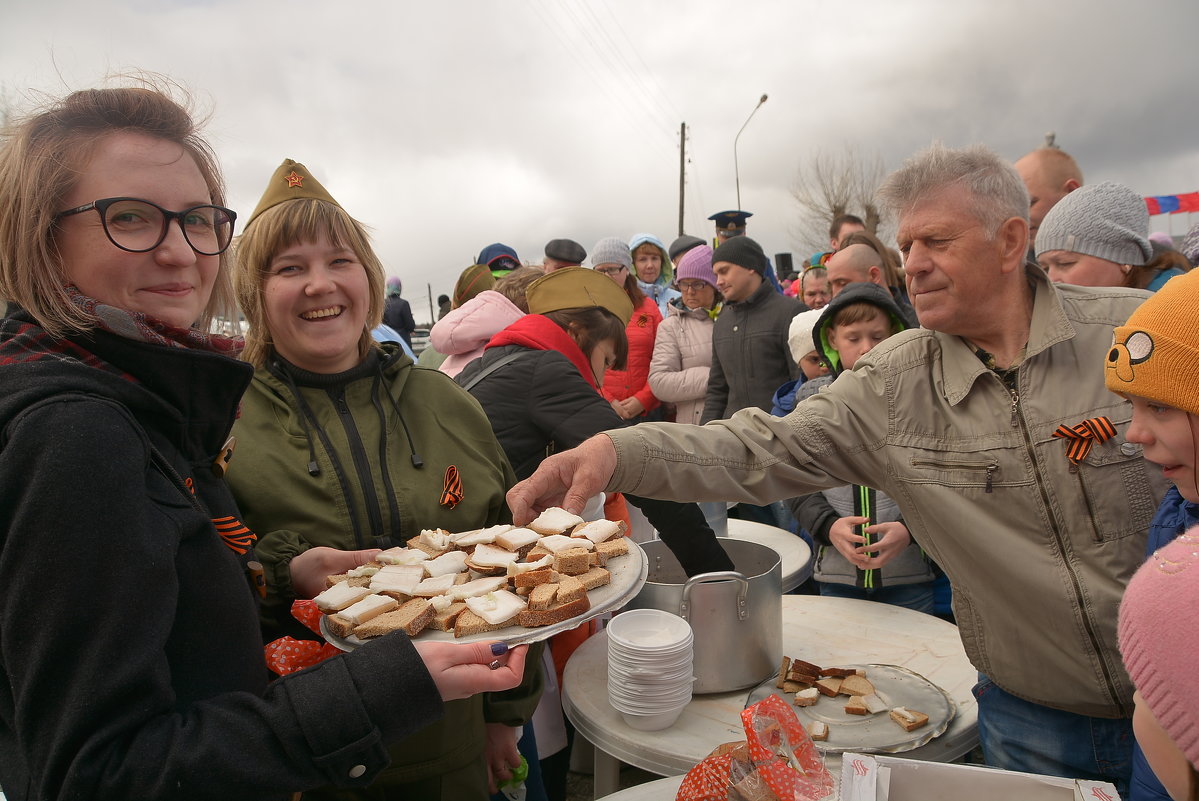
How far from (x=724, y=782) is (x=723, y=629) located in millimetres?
632

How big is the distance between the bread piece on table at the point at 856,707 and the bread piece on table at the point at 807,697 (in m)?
0.08

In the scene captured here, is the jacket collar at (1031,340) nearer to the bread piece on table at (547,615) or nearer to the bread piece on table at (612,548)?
the bread piece on table at (612,548)

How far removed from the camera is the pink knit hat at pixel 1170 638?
85 cm

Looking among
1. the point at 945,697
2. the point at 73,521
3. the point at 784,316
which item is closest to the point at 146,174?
the point at 73,521

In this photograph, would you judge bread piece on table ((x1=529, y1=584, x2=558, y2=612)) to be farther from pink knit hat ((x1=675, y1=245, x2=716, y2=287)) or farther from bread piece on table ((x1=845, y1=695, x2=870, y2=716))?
pink knit hat ((x1=675, y1=245, x2=716, y2=287))

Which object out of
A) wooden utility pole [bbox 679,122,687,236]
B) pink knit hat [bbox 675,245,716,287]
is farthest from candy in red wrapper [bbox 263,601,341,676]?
wooden utility pole [bbox 679,122,687,236]

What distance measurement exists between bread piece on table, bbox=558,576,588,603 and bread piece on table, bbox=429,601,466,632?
199 millimetres

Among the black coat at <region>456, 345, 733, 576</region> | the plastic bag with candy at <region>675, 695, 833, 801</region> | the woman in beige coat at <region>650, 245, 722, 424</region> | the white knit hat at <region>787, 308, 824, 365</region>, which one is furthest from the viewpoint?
A: the woman in beige coat at <region>650, 245, 722, 424</region>

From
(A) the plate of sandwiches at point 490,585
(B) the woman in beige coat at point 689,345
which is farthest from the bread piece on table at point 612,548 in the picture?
(B) the woman in beige coat at point 689,345

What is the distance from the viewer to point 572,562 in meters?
1.50

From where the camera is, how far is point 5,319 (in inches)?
41.8

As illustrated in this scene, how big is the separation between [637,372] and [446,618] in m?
4.51

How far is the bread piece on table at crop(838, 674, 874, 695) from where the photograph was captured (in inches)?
71.5

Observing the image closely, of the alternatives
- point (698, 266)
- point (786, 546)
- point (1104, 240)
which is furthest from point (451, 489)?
point (698, 266)
